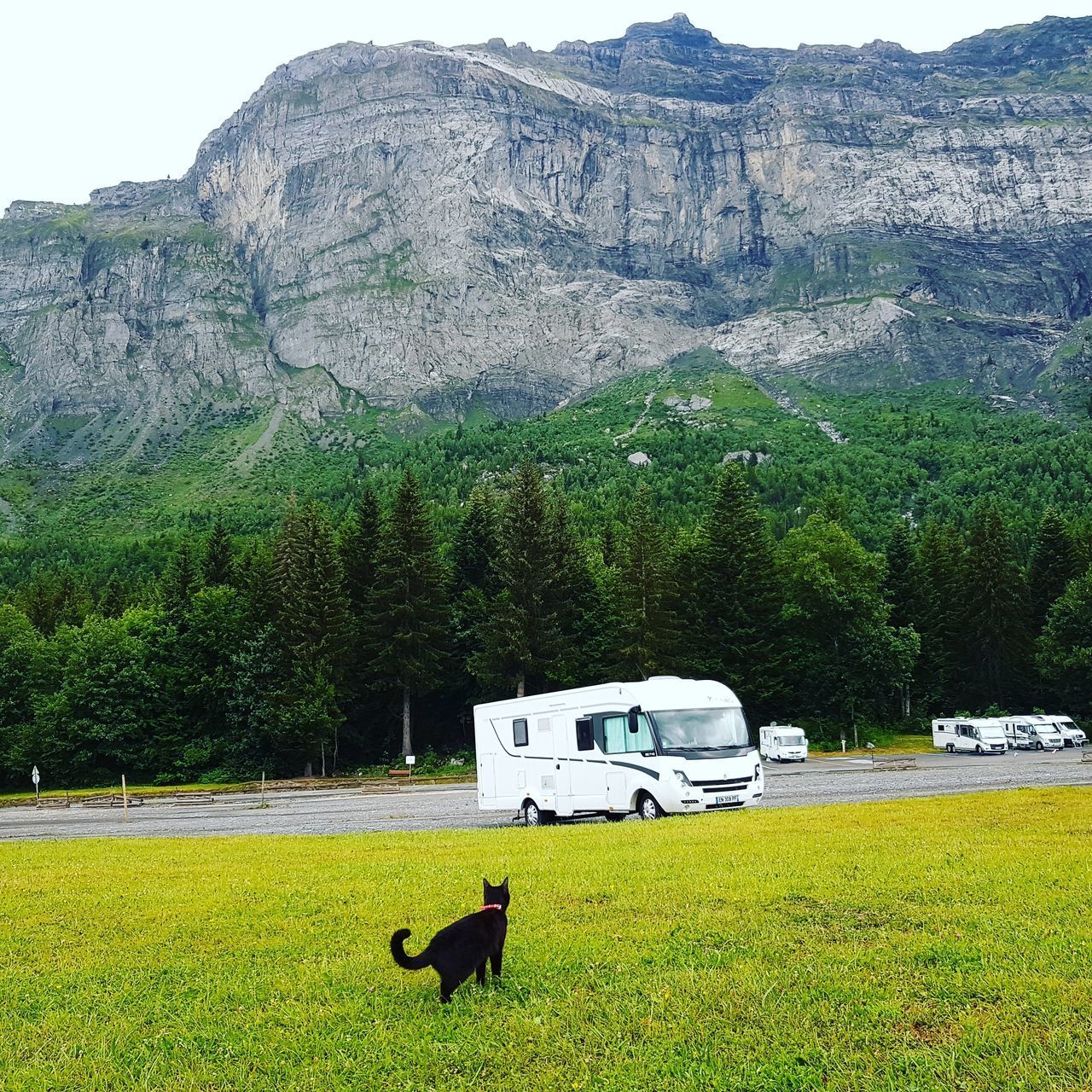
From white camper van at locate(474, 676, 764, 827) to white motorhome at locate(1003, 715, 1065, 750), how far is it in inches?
1509

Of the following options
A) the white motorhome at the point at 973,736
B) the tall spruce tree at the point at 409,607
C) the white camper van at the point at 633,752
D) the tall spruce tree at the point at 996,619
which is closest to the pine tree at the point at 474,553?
the tall spruce tree at the point at 409,607

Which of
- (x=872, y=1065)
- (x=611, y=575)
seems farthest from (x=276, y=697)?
(x=872, y=1065)

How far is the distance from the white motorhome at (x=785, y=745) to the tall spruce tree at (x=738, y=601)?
24.0ft

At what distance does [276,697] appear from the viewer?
171ft

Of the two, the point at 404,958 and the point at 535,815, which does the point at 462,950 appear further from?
the point at 535,815

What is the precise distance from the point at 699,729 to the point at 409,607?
34.3 m

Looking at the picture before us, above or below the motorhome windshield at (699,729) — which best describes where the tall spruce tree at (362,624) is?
above

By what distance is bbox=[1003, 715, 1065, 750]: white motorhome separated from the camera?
53031 mm

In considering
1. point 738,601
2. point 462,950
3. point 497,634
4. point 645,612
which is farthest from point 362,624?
point 462,950

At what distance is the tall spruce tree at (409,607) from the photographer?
53844mm

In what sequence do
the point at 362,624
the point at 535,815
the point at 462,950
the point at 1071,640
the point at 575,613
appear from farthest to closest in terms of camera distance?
the point at 1071,640
the point at 575,613
the point at 362,624
the point at 535,815
the point at 462,950

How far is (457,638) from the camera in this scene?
187ft

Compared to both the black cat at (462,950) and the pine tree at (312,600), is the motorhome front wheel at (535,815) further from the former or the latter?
the pine tree at (312,600)

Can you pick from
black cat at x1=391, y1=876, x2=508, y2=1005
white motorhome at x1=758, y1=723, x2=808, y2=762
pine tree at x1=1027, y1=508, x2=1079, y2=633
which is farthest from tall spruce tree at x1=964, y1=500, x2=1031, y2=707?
black cat at x1=391, y1=876, x2=508, y2=1005
